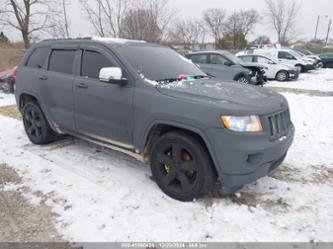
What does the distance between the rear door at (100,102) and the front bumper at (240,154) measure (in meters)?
1.17

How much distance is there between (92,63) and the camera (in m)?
3.88

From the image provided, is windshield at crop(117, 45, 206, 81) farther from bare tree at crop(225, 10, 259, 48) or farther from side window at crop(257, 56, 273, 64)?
bare tree at crop(225, 10, 259, 48)

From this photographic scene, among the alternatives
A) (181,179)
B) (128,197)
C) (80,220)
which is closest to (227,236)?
(181,179)

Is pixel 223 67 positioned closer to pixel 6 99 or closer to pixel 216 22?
pixel 6 99

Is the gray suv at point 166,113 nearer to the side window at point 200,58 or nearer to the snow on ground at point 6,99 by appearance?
the snow on ground at point 6,99

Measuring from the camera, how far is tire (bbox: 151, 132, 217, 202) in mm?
2920

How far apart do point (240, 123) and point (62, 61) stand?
2995 mm

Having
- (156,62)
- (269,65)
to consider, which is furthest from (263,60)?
(156,62)

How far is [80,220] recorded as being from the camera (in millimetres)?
2879

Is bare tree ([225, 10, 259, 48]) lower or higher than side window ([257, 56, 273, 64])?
higher

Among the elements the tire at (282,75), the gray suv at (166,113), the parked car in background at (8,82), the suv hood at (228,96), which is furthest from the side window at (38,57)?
the tire at (282,75)

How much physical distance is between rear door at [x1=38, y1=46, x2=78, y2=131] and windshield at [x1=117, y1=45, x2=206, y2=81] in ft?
3.19

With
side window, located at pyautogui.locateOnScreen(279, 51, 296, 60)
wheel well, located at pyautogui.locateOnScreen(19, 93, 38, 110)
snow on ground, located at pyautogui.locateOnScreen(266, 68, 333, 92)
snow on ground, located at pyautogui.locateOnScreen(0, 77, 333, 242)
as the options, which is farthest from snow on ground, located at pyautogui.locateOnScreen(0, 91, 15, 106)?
side window, located at pyautogui.locateOnScreen(279, 51, 296, 60)

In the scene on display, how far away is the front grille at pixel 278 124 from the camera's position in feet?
9.62
